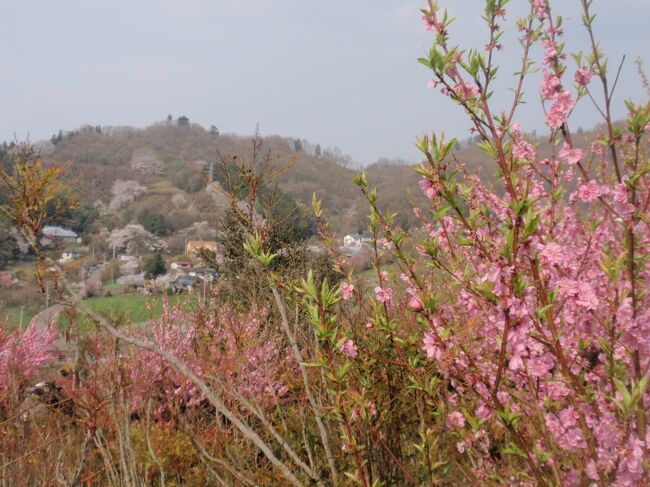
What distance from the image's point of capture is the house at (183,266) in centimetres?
6125

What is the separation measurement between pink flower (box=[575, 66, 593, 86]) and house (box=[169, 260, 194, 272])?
60268 mm

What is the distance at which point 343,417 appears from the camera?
5.59ft

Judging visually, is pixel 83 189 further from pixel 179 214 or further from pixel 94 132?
pixel 94 132

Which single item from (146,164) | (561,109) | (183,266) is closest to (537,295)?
(561,109)

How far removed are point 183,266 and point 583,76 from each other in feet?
212

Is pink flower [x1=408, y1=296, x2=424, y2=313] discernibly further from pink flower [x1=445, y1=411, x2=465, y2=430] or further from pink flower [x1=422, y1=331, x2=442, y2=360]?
pink flower [x1=445, y1=411, x2=465, y2=430]

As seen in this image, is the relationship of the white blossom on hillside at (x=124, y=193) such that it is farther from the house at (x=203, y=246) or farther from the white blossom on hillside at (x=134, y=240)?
the house at (x=203, y=246)

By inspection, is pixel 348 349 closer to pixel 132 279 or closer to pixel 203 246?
pixel 203 246

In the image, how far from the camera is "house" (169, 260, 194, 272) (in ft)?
201

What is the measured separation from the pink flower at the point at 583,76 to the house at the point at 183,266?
198ft

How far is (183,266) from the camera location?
6406cm

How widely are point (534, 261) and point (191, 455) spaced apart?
5765mm

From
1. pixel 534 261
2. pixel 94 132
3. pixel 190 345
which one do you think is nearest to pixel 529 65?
pixel 534 261

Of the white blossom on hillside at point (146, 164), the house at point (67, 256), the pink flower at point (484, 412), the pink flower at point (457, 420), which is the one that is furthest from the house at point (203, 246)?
the white blossom on hillside at point (146, 164)
